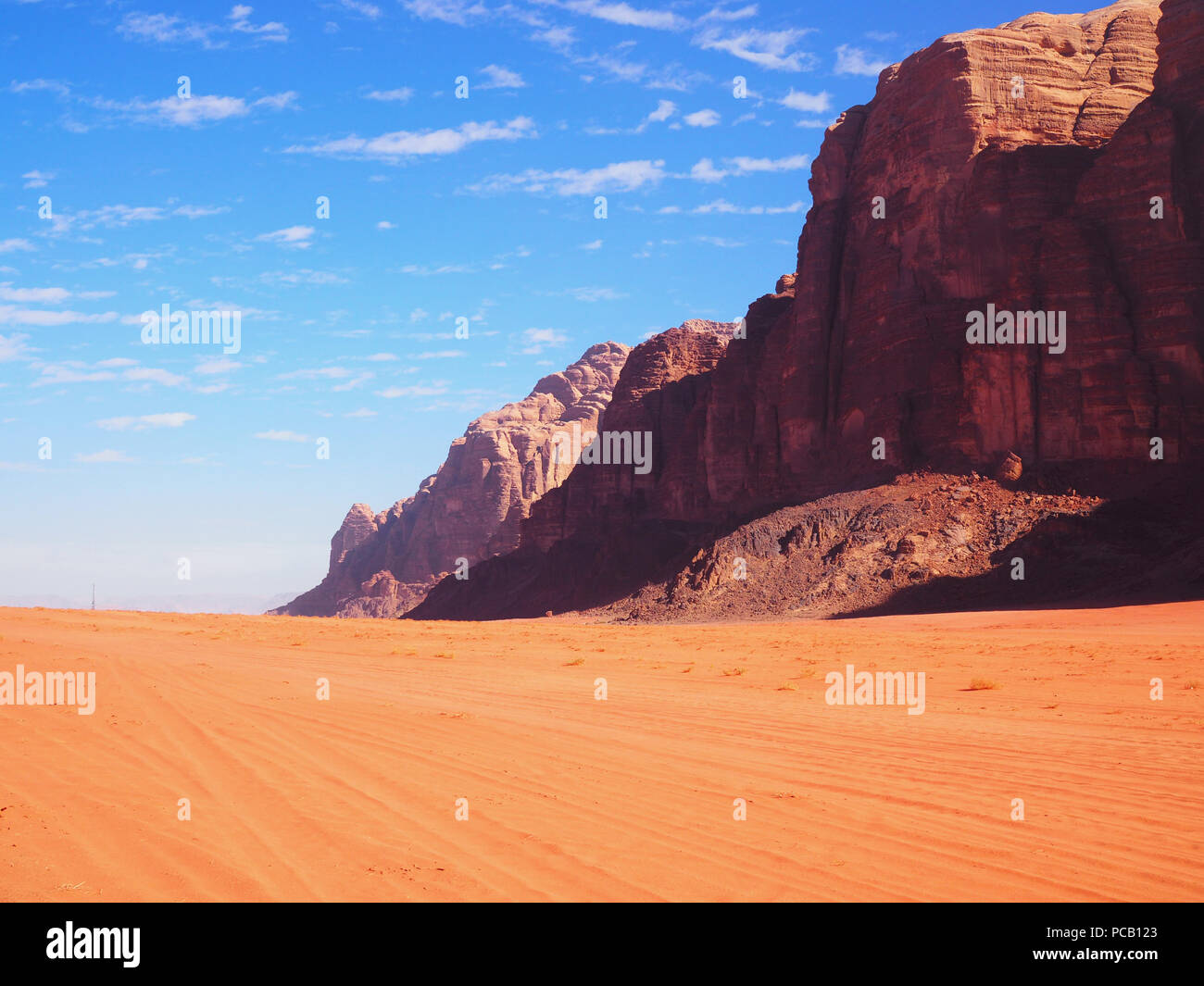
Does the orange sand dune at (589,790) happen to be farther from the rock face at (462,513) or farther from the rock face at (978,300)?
the rock face at (462,513)

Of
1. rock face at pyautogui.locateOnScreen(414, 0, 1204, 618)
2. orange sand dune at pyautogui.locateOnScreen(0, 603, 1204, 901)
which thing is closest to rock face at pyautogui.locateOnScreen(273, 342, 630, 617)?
rock face at pyautogui.locateOnScreen(414, 0, 1204, 618)

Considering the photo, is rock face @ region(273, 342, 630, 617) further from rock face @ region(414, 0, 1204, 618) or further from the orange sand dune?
the orange sand dune

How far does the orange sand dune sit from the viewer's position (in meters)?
6.36

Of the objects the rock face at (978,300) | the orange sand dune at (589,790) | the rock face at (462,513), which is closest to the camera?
the orange sand dune at (589,790)

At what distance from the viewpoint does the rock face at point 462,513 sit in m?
151

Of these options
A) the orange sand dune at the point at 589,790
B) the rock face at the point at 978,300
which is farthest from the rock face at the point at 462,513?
the orange sand dune at the point at 589,790

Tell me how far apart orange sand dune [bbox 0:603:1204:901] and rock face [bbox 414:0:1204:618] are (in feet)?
154

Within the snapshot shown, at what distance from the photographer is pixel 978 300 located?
6712 cm

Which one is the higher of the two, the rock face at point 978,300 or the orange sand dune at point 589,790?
the rock face at point 978,300

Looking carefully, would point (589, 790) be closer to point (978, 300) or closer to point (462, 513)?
point (978, 300)

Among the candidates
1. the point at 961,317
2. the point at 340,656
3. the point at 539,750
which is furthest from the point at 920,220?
the point at 539,750

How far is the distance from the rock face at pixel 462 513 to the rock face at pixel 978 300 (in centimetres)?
5187

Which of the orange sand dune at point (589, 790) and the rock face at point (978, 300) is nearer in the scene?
the orange sand dune at point (589, 790)
